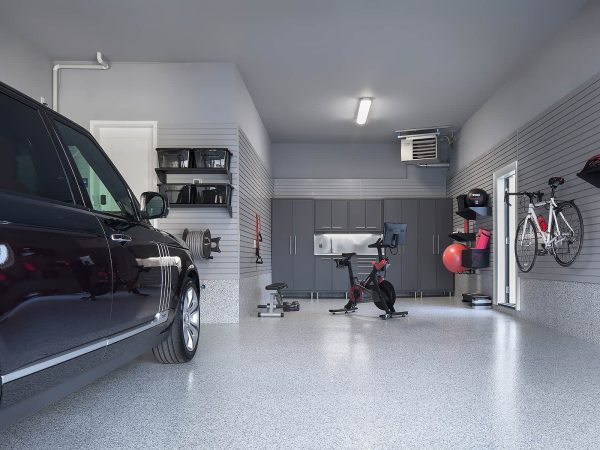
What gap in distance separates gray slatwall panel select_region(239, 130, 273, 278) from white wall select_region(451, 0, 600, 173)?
3.68 m

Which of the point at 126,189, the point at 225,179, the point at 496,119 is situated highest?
the point at 496,119

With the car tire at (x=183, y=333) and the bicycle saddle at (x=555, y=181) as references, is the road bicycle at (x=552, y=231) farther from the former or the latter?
the car tire at (x=183, y=333)

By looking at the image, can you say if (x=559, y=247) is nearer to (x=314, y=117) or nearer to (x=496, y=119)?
(x=496, y=119)

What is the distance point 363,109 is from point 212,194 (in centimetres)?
329

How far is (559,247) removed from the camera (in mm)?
5738

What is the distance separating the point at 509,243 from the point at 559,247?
7.86 feet

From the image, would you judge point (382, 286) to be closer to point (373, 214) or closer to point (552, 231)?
point (552, 231)

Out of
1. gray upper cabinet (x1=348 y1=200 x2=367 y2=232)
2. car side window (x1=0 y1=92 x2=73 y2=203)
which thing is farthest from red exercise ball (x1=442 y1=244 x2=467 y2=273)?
car side window (x1=0 y1=92 x2=73 y2=203)

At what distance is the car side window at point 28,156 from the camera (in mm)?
1836

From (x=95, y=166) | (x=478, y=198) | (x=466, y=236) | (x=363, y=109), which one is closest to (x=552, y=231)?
(x=478, y=198)

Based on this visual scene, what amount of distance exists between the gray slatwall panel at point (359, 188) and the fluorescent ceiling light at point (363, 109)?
2.38 m

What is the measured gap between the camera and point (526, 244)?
655cm

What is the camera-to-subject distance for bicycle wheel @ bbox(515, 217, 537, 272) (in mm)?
6344

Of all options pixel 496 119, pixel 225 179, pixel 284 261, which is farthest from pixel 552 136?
pixel 284 261
